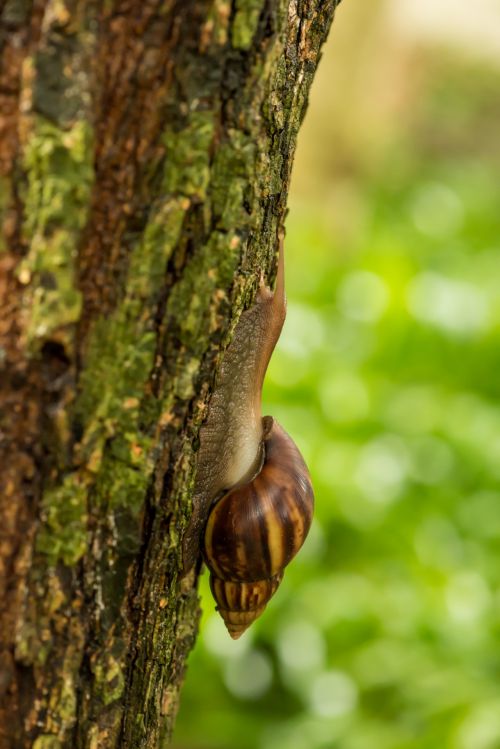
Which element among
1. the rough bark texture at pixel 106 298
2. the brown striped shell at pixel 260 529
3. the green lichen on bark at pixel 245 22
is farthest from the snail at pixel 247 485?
the green lichen on bark at pixel 245 22

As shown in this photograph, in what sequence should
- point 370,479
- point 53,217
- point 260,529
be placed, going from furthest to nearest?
point 370,479 < point 260,529 < point 53,217

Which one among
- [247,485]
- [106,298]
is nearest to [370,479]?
[247,485]

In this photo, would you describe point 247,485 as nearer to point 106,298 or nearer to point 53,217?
point 106,298

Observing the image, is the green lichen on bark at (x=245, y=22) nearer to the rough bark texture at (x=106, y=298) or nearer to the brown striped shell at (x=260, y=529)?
the rough bark texture at (x=106, y=298)

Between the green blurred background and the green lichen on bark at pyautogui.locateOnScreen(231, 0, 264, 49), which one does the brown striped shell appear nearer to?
the green lichen on bark at pyautogui.locateOnScreen(231, 0, 264, 49)

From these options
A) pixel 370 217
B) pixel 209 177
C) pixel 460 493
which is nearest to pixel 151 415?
pixel 209 177

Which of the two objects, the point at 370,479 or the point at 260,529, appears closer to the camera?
the point at 260,529

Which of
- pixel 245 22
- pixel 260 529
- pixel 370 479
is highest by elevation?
pixel 370 479
